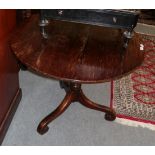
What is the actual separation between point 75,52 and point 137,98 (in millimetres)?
810

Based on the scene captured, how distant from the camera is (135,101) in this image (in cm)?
171

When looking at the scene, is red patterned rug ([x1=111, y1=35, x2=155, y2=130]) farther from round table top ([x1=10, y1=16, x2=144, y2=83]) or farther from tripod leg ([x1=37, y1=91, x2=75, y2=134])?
round table top ([x1=10, y1=16, x2=144, y2=83])

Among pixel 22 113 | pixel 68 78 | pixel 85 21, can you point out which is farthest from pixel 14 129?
pixel 85 21

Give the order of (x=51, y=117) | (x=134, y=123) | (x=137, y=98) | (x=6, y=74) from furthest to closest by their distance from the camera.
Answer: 1. (x=137, y=98)
2. (x=134, y=123)
3. (x=51, y=117)
4. (x=6, y=74)

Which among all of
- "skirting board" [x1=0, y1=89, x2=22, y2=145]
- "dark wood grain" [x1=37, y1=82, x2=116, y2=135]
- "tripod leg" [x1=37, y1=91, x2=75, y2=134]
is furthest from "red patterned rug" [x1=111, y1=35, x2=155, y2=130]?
"skirting board" [x1=0, y1=89, x2=22, y2=145]

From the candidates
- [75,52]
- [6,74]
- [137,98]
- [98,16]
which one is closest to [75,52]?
[75,52]

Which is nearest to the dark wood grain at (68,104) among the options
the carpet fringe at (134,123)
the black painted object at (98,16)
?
the carpet fringe at (134,123)

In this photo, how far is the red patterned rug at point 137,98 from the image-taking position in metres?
1.58

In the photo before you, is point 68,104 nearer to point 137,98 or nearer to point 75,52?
point 75,52

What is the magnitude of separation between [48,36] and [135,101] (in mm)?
838

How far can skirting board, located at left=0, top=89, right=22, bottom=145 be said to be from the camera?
1352 millimetres

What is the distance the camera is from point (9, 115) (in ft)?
4.72

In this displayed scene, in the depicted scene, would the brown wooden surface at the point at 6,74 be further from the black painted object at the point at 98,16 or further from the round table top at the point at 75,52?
the black painted object at the point at 98,16
